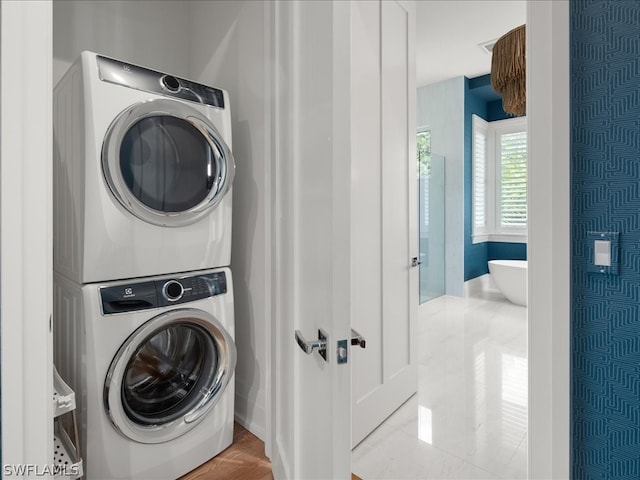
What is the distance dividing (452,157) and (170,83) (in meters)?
4.28

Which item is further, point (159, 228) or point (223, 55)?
point (223, 55)

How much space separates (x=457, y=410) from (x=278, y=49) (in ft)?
6.93

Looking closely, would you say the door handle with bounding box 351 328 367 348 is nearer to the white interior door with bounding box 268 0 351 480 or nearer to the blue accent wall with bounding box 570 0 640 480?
the white interior door with bounding box 268 0 351 480

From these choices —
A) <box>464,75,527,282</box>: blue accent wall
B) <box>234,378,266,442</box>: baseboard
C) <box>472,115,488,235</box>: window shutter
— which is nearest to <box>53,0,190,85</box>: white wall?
<box>234,378,266,442</box>: baseboard

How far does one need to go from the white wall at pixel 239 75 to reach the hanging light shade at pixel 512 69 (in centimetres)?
131

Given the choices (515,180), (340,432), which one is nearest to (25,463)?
(340,432)

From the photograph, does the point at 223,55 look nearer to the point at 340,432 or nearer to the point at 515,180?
the point at 340,432

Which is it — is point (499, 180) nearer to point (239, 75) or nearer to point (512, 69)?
point (512, 69)

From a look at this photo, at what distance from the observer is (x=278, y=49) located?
1463 millimetres

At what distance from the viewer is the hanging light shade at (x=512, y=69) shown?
2.08m

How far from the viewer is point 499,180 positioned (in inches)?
220

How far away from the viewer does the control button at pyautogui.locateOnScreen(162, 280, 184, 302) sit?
1.57 meters

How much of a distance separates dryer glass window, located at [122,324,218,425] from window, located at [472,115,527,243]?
4.47m

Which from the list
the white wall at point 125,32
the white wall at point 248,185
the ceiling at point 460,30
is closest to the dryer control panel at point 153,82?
the white wall at point 248,185
